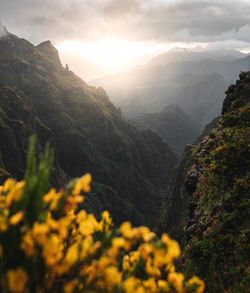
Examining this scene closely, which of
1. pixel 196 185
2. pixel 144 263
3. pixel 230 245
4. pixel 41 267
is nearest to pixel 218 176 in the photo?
pixel 196 185

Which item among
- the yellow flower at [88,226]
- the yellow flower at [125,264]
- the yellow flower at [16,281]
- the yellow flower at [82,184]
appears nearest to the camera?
the yellow flower at [16,281]

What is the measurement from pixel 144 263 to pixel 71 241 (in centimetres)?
122

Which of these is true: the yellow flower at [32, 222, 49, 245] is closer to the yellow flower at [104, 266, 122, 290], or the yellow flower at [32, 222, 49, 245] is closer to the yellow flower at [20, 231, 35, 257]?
the yellow flower at [20, 231, 35, 257]

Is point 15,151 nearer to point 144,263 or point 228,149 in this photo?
point 228,149

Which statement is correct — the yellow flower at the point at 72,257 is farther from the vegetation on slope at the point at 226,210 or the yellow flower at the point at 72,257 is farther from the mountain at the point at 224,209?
the vegetation on slope at the point at 226,210

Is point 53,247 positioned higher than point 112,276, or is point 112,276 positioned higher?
point 53,247

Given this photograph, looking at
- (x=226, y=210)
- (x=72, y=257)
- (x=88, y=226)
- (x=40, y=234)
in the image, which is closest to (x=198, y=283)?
(x=88, y=226)

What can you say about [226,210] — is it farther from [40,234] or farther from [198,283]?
[40,234]

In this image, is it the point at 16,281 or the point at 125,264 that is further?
the point at 125,264

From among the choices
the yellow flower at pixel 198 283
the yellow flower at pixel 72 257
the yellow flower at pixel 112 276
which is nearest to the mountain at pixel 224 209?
the yellow flower at pixel 198 283

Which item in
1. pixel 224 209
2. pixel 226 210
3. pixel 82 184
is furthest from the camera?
pixel 224 209

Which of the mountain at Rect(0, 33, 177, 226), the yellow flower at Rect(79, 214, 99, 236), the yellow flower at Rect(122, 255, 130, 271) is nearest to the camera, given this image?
the yellow flower at Rect(79, 214, 99, 236)

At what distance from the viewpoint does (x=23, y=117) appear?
124 metres

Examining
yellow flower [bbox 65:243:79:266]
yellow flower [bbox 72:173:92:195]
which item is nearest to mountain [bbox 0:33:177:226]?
yellow flower [bbox 72:173:92:195]
